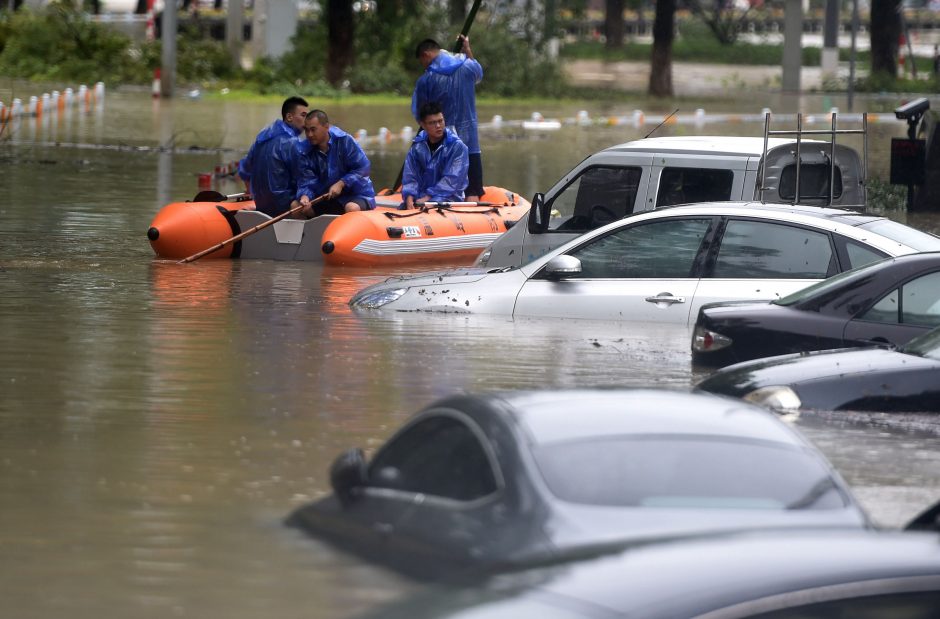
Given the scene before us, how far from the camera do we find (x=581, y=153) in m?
31.5

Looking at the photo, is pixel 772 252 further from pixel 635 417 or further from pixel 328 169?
pixel 328 169

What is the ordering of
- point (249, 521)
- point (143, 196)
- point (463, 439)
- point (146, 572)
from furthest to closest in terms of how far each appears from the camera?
point (143, 196)
point (249, 521)
point (146, 572)
point (463, 439)

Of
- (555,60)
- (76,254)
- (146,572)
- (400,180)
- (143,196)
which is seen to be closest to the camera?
(146,572)

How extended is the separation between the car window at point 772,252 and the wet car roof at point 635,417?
17.5ft

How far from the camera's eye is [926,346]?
8.59 m

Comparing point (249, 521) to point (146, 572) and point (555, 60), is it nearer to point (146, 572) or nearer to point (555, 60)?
point (146, 572)

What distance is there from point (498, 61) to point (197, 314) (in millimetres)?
37978

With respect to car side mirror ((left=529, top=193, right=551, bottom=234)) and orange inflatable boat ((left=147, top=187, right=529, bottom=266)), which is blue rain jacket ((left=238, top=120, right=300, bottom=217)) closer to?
orange inflatable boat ((left=147, top=187, right=529, bottom=266))

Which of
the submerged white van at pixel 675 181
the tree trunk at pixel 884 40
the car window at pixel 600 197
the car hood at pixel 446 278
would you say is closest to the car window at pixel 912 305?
the car hood at pixel 446 278

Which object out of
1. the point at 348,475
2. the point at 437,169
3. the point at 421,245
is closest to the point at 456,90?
the point at 437,169

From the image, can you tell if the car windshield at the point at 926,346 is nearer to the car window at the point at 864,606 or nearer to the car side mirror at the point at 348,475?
the car side mirror at the point at 348,475

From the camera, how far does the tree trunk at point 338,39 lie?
45.0 meters

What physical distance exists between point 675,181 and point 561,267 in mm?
2561

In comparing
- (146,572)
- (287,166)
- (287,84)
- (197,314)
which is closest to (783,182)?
(197,314)
